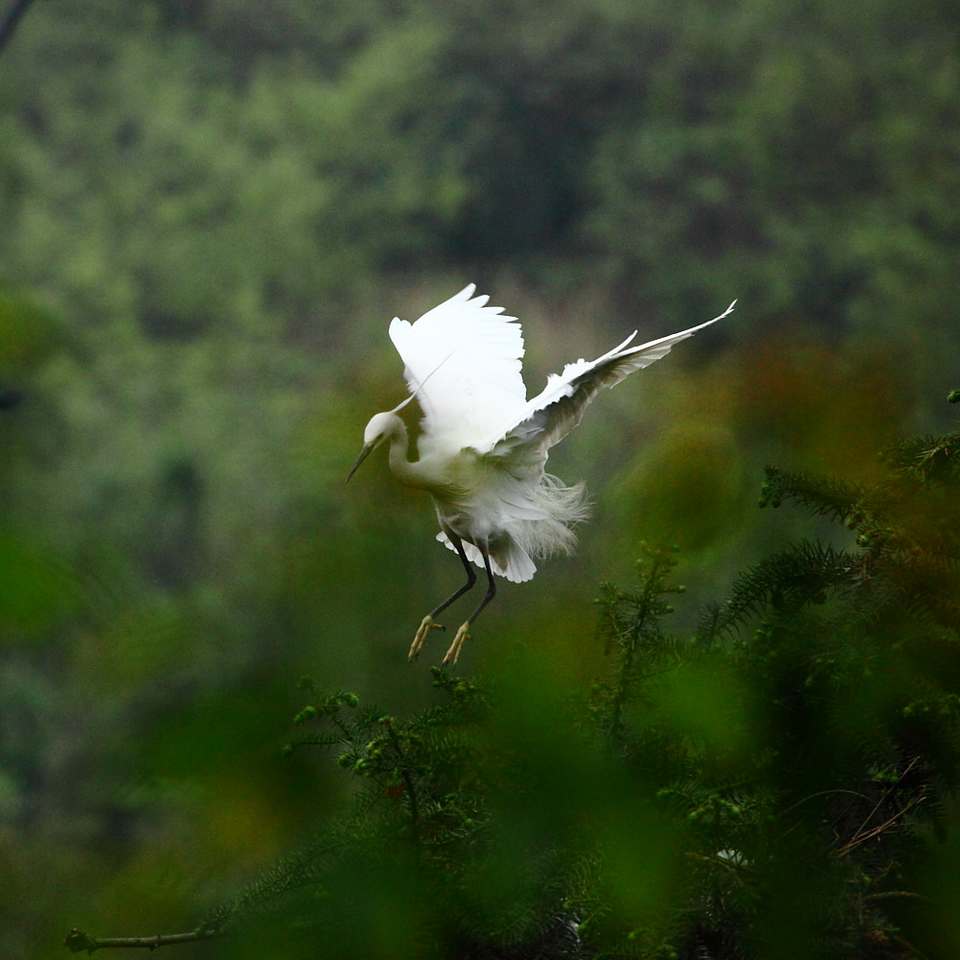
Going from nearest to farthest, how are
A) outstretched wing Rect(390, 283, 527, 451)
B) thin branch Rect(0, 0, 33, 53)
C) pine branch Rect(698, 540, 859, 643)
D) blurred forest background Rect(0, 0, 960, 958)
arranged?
pine branch Rect(698, 540, 859, 643), outstretched wing Rect(390, 283, 527, 451), thin branch Rect(0, 0, 33, 53), blurred forest background Rect(0, 0, 960, 958)

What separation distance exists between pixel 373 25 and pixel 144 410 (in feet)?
30.0

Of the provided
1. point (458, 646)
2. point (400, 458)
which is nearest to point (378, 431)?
point (400, 458)

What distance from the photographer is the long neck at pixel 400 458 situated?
2.29 metres

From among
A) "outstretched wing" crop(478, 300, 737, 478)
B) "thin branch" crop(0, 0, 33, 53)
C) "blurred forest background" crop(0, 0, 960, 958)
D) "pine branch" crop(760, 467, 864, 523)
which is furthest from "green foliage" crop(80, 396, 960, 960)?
"blurred forest background" crop(0, 0, 960, 958)

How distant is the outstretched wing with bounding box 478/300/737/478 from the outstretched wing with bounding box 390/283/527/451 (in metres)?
0.05

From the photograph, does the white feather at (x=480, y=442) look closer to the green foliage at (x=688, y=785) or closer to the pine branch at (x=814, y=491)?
the pine branch at (x=814, y=491)

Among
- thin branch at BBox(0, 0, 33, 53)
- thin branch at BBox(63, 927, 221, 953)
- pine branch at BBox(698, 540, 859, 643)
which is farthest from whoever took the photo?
thin branch at BBox(0, 0, 33, 53)

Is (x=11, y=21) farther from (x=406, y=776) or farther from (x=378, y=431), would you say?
(x=406, y=776)

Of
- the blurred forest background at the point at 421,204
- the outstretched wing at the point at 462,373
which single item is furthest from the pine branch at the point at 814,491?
the blurred forest background at the point at 421,204

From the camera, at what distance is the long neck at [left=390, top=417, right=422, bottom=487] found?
7.50 ft

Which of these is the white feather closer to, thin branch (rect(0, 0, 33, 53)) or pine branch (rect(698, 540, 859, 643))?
pine branch (rect(698, 540, 859, 643))

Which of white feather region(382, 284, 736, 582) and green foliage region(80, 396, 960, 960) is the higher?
white feather region(382, 284, 736, 582)

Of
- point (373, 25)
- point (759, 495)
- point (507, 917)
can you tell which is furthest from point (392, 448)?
point (373, 25)

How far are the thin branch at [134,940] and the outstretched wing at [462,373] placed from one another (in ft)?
4.65
